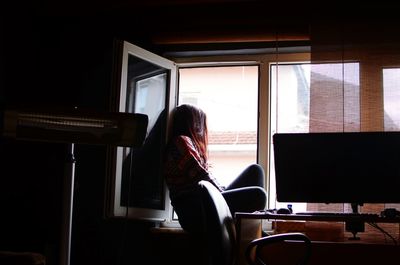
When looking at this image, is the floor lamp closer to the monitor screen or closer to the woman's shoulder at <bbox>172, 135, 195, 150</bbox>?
the monitor screen

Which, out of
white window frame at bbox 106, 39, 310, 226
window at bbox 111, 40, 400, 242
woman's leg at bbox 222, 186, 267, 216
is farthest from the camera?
white window frame at bbox 106, 39, 310, 226

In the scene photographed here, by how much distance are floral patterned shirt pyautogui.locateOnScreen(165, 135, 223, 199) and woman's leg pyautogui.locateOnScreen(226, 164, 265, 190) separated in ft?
0.81

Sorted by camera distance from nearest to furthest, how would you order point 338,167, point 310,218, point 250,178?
point 310,218
point 338,167
point 250,178

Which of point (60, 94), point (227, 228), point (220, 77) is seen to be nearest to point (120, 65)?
point (60, 94)

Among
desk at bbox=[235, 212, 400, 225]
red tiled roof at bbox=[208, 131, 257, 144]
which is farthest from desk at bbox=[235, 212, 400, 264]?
red tiled roof at bbox=[208, 131, 257, 144]

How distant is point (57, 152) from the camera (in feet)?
12.6

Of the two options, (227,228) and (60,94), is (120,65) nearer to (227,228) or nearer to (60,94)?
(60,94)

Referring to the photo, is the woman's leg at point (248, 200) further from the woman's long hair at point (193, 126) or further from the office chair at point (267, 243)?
the office chair at point (267, 243)

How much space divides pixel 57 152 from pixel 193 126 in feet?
3.08

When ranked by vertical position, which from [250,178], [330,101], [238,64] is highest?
[238,64]

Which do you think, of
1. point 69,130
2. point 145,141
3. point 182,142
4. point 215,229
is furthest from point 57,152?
point 215,229

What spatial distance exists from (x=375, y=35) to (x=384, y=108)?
1.66 feet

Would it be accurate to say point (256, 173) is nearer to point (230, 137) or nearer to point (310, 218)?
point (230, 137)

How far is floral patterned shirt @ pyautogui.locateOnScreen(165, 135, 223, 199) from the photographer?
3.69 meters
